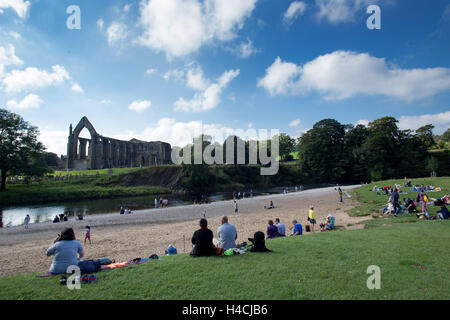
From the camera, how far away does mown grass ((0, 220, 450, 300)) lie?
4.75m

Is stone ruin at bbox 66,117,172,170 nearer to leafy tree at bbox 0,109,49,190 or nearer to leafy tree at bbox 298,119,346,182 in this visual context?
leafy tree at bbox 0,109,49,190

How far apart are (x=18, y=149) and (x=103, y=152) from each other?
30.4m

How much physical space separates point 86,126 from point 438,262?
8851 cm

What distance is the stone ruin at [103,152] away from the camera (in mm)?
73750

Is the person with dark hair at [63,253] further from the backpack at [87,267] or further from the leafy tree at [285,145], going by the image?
the leafy tree at [285,145]

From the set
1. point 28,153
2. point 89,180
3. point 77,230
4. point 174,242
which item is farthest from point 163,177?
point 174,242

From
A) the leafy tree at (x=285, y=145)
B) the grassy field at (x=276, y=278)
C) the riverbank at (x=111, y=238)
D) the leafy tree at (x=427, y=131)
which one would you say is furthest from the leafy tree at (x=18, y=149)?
the leafy tree at (x=427, y=131)

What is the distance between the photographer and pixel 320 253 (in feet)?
24.2

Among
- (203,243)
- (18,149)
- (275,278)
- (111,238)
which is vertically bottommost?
(111,238)

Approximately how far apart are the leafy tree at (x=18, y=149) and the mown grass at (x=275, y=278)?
53.6 meters

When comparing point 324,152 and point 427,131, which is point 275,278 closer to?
point 324,152

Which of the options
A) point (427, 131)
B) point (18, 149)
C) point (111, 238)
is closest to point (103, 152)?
point (18, 149)

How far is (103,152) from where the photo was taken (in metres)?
77.8

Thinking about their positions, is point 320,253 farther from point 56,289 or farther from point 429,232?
point 56,289
